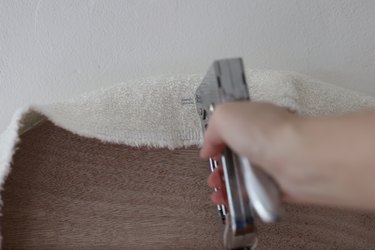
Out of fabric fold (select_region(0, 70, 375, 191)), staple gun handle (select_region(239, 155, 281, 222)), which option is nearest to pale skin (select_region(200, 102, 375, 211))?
staple gun handle (select_region(239, 155, 281, 222))

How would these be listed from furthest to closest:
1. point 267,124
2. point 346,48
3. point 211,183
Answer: point 346,48 < point 211,183 < point 267,124

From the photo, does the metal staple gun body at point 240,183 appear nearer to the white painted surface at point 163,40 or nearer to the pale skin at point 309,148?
the pale skin at point 309,148

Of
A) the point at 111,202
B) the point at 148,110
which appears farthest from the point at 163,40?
the point at 111,202

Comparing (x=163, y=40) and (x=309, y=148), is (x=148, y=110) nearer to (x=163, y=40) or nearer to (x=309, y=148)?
(x=163, y=40)

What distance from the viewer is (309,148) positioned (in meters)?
0.34

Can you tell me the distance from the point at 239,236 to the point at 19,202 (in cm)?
28

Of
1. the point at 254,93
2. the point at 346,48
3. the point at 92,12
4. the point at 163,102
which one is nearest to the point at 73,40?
the point at 92,12

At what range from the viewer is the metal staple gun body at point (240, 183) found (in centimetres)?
34

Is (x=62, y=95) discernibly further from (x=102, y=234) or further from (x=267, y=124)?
(x=267, y=124)

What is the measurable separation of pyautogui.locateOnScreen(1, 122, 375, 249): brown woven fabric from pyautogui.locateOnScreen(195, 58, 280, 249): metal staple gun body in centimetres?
14

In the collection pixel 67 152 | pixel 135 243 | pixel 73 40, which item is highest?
pixel 73 40

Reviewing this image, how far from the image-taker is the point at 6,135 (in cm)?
49

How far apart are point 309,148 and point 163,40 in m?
0.32

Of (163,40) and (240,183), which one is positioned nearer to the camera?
(240,183)
